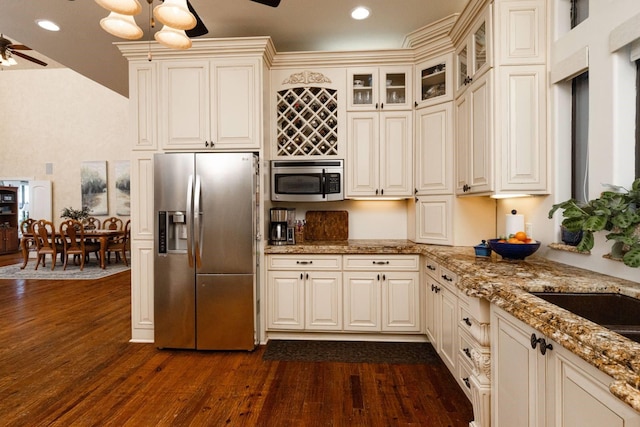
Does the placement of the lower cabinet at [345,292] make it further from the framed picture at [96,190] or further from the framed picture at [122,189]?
the framed picture at [96,190]

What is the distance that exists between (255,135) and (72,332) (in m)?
2.81

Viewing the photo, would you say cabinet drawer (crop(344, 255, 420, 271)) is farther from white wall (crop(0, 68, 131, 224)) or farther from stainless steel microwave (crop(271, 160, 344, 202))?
white wall (crop(0, 68, 131, 224))

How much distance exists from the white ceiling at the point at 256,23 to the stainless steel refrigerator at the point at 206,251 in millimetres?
1220

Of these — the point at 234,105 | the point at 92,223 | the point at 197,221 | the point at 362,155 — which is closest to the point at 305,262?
the point at 197,221

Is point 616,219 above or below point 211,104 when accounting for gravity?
below

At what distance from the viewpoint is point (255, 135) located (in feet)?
9.93

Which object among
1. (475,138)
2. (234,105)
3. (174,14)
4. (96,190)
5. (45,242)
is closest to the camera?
(174,14)

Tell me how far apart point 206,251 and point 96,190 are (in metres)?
7.51

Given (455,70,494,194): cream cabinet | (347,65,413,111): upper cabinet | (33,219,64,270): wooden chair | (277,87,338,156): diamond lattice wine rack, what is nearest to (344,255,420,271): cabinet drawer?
(455,70,494,194): cream cabinet

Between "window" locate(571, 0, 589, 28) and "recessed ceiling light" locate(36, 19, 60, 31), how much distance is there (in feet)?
13.1

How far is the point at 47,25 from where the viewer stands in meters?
2.93

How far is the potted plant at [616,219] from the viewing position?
1461 mm

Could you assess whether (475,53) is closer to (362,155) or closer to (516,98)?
(516,98)

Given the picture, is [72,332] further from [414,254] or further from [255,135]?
[414,254]
